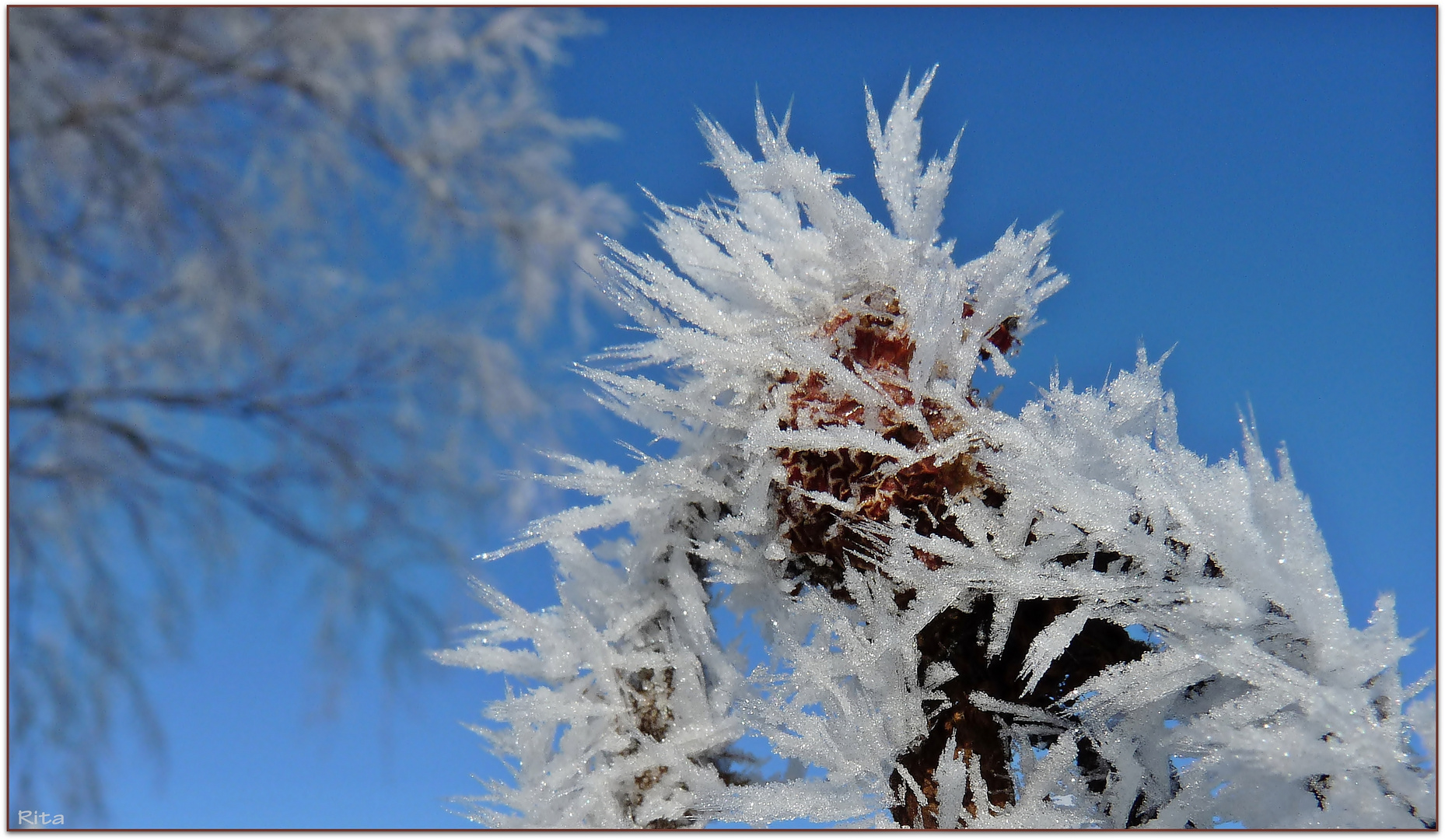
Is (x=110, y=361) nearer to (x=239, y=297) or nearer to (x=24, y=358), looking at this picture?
(x=24, y=358)

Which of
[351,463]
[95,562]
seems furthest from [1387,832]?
[95,562]

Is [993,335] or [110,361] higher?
[110,361]

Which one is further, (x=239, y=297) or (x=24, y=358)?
(x=239, y=297)

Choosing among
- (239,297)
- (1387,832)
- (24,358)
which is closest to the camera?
(1387,832)

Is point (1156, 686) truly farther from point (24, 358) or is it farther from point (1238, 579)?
point (24, 358)

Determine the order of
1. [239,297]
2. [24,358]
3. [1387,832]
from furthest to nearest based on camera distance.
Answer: [239,297] → [24,358] → [1387,832]

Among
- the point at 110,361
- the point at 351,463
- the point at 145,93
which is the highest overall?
the point at 145,93
